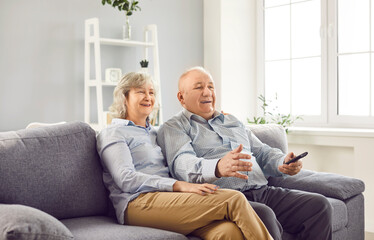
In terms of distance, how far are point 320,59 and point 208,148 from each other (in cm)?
242

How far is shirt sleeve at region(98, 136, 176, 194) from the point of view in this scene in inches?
84.9

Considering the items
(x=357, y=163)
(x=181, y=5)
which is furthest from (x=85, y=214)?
(x=181, y=5)

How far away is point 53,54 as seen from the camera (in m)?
3.88

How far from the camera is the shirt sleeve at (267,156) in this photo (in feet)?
8.54

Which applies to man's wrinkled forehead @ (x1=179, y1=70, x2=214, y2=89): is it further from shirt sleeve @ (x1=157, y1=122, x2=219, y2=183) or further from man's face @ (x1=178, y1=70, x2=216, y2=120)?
shirt sleeve @ (x1=157, y1=122, x2=219, y2=183)

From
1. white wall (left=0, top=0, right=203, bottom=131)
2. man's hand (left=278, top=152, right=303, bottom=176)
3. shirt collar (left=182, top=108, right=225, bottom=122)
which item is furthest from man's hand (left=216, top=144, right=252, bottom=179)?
white wall (left=0, top=0, right=203, bottom=131)

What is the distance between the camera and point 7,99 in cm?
361

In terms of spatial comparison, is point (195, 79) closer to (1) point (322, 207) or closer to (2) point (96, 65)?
(1) point (322, 207)

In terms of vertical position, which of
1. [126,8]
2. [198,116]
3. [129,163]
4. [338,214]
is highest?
[126,8]

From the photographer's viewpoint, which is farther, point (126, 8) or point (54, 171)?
point (126, 8)

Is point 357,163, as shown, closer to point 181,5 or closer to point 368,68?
point 368,68

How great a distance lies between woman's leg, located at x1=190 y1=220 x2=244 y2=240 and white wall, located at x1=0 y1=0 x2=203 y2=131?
7.05 ft

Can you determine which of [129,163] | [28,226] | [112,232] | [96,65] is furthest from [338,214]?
[96,65]

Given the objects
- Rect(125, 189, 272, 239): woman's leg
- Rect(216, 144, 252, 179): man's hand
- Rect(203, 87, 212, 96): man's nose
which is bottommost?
Rect(125, 189, 272, 239): woman's leg
